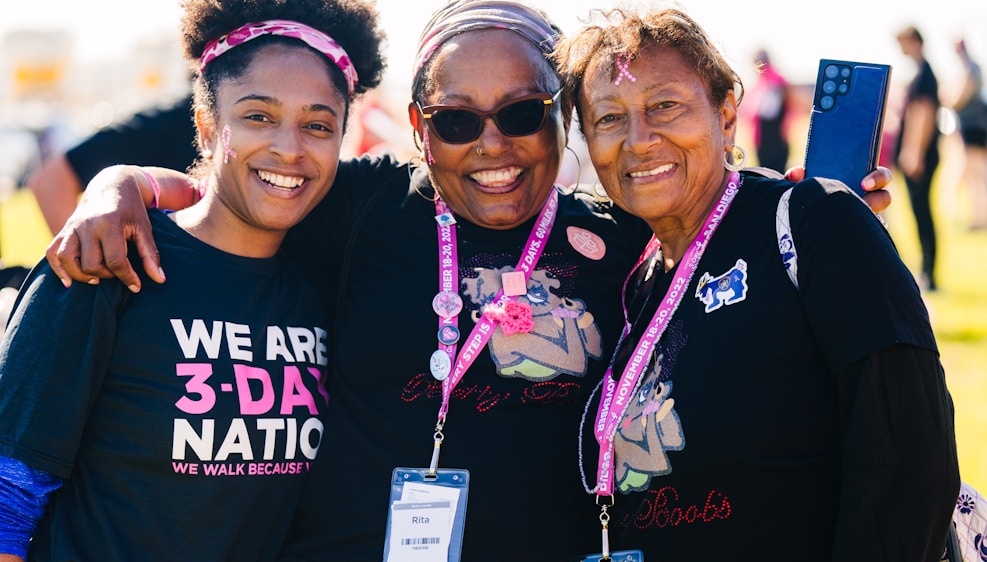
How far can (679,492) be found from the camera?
2316 millimetres

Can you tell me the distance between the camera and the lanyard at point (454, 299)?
106 inches

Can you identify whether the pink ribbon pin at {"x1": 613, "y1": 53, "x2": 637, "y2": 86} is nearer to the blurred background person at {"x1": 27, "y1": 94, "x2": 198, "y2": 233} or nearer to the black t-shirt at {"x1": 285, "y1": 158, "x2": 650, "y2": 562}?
the black t-shirt at {"x1": 285, "y1": 158, "x2": 650, "y2": 562}

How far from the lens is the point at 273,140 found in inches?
111

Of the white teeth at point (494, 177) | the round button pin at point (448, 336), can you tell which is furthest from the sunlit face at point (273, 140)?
the round button pin at point (448, 336)

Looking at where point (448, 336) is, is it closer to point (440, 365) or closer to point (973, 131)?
point (440, 365)

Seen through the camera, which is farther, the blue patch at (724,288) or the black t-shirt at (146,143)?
the black t-shirt at (146,143)

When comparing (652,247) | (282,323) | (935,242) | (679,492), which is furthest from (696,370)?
(935,242)

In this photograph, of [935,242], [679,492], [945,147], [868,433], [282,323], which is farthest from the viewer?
[945,147]

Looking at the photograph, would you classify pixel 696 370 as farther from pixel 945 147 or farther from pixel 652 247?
pixel 945 147

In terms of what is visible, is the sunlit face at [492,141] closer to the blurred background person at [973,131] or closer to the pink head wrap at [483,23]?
the pink head wrap at [483,23]

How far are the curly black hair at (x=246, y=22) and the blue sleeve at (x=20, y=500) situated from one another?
1.26 m

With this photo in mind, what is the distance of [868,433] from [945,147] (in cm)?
2040

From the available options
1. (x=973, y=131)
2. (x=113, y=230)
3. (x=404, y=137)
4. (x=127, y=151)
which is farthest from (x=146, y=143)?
(x=973, y=131)

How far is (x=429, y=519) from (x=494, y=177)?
1.14m
